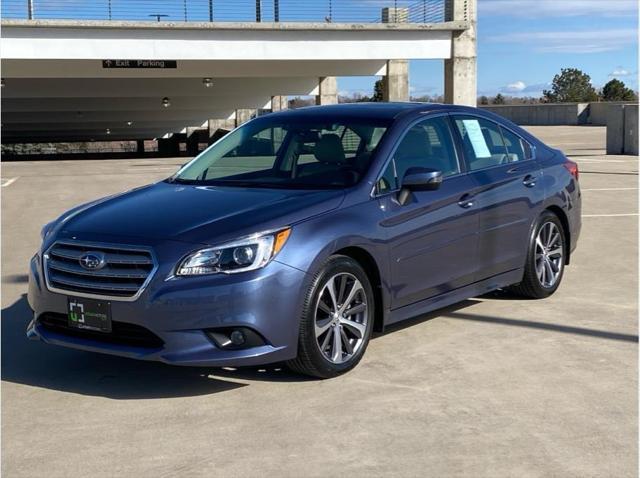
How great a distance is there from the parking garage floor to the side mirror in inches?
40.7

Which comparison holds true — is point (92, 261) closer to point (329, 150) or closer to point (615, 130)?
point (329, 150)

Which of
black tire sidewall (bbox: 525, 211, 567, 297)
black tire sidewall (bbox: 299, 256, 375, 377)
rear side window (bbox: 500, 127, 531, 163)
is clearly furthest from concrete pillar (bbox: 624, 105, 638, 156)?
black tire sidewall (bbox: 299, 256, 375, 377)

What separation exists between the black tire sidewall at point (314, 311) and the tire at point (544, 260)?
205cm

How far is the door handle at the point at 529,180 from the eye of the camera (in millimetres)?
7035

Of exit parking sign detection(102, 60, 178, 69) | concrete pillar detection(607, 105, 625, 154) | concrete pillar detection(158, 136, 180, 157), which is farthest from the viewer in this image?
concrete pillar detection(158, 136, 180, 157)

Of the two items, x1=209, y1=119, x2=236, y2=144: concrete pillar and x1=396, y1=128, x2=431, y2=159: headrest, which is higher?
x1=396, y1=128, x2=431, y2=159: headrest

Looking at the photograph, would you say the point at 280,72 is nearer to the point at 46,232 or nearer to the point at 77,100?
the point at 77,100

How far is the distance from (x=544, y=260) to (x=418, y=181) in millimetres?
2008

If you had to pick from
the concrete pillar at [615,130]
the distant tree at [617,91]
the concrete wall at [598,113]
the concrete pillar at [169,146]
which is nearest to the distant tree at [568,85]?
the distant tree at [617,91]

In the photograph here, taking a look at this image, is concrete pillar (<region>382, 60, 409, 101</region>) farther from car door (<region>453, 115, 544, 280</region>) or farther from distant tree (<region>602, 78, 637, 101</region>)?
distant tree (<region>602, 78, 637, 101</region>)

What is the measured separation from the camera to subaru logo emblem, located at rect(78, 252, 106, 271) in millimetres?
5012

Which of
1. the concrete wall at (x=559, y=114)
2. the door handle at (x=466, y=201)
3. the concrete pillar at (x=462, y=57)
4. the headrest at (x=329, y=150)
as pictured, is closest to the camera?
the headrest at (x=329, y=150)

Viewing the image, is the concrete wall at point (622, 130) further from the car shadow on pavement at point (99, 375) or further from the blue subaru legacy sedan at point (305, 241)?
the car shadow on pavement at point (99, 375)

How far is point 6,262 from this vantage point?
9.50 metres
